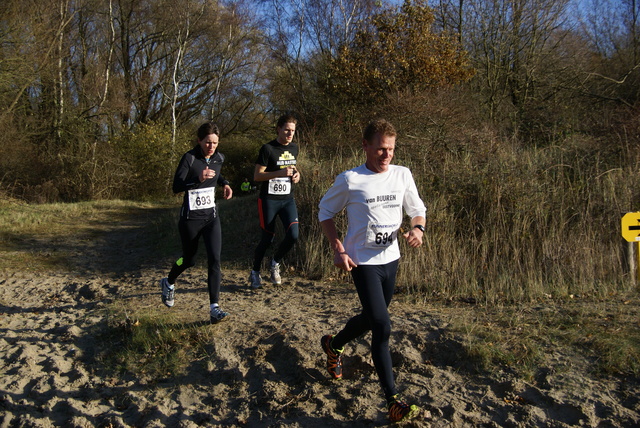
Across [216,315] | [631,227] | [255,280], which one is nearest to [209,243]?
[216,315]

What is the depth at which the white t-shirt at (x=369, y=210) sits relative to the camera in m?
3.58

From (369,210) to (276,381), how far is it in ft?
Answer: 5.78

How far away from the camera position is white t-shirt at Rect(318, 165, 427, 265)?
358 centimetres

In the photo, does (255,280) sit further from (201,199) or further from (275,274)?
(201,199)

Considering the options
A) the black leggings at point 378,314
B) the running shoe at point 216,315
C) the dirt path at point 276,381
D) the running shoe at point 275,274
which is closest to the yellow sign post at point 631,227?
the dirt path at point 276,381

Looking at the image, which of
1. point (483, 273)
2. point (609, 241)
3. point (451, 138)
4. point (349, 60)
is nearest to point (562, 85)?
point (349, 60)

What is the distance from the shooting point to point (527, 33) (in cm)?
1795

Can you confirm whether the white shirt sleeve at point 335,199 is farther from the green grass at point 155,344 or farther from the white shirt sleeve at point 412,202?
the green grass at point 155,344

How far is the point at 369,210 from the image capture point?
3.59 m

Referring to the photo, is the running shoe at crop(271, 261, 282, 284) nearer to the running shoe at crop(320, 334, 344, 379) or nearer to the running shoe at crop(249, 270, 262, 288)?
the running shoe at crop(249, 270, 262, 288)

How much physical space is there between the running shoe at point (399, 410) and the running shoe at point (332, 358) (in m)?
0.73

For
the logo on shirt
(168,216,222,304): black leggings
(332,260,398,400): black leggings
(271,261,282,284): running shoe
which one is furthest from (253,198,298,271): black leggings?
(332,260,398,400): black leggings

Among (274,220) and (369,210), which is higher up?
(369,210)

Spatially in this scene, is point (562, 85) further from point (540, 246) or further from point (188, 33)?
point (188, 33)
